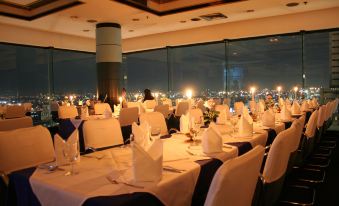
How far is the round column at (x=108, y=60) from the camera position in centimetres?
945

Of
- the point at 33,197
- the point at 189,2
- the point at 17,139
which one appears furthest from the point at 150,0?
the point at 33,197

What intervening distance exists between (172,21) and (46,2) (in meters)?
3.74

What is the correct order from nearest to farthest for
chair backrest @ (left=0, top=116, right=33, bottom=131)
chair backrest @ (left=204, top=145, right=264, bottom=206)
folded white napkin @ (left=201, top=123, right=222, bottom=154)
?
1. chair backrest @ (left=204, top=145, right=264, bottom=206)
2. folded white napkin @ (left=201, top=123, right=222, bottom=154)
3. chair backrest @ (left=0, top=116, right=33, bottom=131)

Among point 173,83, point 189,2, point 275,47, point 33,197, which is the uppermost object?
point 189,2

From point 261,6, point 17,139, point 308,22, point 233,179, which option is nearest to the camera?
point 233,179

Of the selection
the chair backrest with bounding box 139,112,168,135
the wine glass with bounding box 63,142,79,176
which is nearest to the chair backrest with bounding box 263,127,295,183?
the wine glass with bounding box 63,142,79,176

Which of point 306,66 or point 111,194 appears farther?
point 306,66

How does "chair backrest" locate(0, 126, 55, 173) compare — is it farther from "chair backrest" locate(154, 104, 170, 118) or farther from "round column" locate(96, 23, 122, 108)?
"round column" locate(96, 23, 122, 108)

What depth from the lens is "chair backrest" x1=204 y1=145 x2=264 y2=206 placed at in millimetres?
1295

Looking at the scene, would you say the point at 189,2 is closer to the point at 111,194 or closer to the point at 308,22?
the point at 308,22

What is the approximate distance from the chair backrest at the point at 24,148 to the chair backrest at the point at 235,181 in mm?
1967

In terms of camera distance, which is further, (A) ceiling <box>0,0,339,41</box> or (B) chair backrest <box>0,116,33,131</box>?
(A) ceiling <box>0,0,339,41</box>

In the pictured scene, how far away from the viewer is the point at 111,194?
1.67 metres

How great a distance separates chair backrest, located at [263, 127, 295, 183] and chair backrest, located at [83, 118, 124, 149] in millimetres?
1943
